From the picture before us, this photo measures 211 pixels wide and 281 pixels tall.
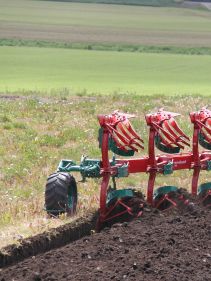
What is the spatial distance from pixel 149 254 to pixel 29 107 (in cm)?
1315

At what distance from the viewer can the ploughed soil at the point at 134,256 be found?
6.83 metres

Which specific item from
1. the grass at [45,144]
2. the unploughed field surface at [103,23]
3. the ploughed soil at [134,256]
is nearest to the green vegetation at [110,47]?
the unploughed field surface at [103,23]

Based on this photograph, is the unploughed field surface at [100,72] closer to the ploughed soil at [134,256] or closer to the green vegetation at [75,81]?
the green vegetation at [75,81]

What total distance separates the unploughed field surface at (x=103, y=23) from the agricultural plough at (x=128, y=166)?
4740cm

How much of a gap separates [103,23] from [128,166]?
217 ft

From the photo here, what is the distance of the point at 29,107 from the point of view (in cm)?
2041

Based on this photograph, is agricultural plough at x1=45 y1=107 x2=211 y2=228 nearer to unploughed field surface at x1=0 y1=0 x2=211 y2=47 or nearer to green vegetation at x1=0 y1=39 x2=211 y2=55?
green vegetation at x1=0 y1=39 x2=211 y2=55

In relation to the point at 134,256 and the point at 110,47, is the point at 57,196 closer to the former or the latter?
the point at 134,256

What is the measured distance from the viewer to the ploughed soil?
22.4 feet

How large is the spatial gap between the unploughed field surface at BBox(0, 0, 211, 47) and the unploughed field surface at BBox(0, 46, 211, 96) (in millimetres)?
13590

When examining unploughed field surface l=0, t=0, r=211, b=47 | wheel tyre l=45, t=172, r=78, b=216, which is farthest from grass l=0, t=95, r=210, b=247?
unploughed field surface l=0, t=0, r=211, b=47

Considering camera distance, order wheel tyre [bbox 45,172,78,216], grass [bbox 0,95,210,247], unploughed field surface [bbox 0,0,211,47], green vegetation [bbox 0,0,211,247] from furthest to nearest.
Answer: unploughed field surface [bbox 0,0,211,47], green vegetation [bbox 0,0,211,247], grass [bbox 0,95,210,247], wheel tyre [bbox 45,172,78,216]

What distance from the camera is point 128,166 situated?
377 inches

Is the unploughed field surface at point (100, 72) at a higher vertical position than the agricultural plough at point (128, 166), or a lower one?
lower
